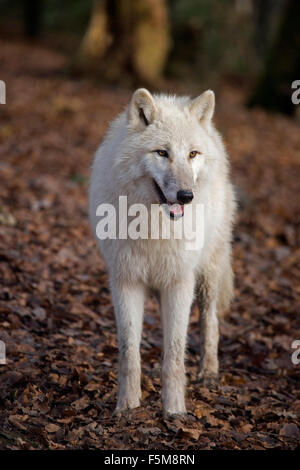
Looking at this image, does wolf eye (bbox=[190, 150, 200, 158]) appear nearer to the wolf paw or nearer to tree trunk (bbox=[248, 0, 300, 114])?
the wolf paw

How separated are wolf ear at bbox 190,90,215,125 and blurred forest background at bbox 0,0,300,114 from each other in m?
10.8

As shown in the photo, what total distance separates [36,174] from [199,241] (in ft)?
19.9

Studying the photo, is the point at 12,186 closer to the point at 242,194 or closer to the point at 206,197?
the point at 242,194

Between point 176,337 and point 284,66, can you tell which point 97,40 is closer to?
point 284,66

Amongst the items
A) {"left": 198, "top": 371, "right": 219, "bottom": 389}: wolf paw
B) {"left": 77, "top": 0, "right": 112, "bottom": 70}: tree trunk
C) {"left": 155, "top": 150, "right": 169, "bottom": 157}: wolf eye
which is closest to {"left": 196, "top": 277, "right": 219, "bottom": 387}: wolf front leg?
{"left": 198, "top": 371, "right": 219, "bottom": 389}: wolf paw

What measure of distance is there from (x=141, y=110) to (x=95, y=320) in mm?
2528

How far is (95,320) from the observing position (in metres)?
5.92

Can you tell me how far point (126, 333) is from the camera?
4.36 meters

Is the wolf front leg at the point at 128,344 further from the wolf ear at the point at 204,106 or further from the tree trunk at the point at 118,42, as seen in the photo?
the tree trunk at the point at 118,42
